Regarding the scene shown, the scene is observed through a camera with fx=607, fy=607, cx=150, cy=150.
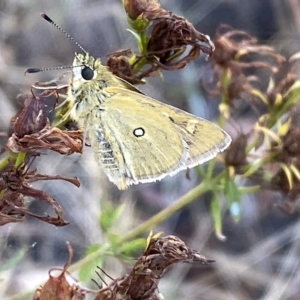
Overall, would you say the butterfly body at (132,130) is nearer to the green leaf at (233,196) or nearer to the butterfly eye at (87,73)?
the butterfly eye at (87,73)

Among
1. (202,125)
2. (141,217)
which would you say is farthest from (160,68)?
(141,217)

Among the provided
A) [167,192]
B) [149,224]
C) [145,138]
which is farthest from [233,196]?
[167,192]

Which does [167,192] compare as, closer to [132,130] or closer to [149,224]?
[149,224]

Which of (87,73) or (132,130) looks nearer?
(87,73)

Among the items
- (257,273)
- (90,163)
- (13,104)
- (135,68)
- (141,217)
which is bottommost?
(257,273)

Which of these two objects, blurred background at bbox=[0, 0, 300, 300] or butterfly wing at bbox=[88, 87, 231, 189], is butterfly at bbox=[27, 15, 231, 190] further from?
blurred background at bbox=[0, 0, 300, 300]

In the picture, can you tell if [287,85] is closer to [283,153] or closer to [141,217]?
[283,153]
